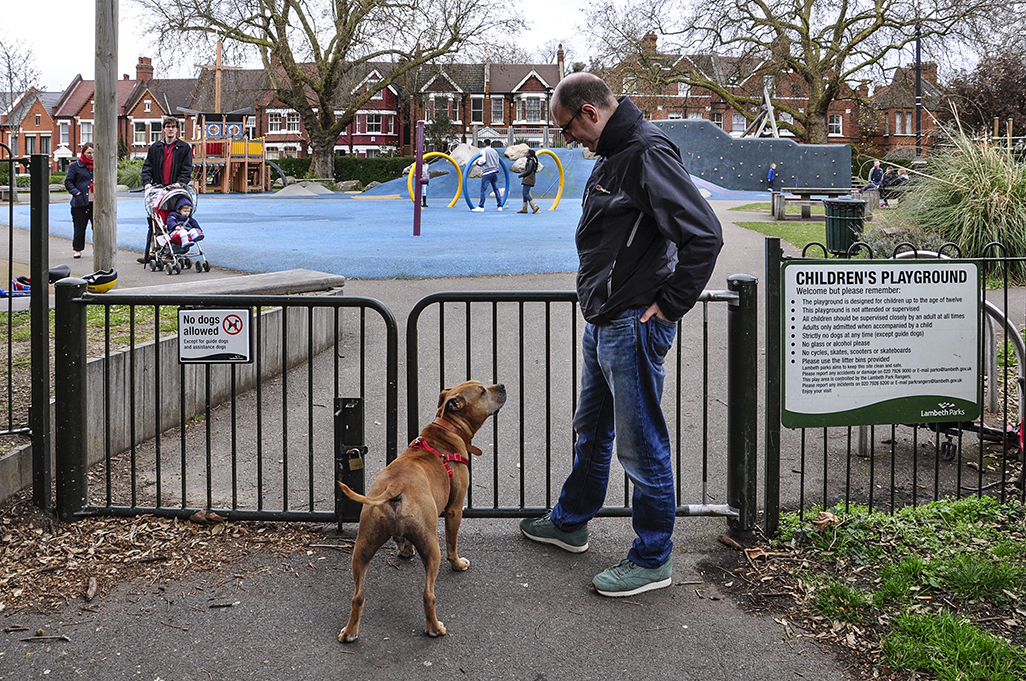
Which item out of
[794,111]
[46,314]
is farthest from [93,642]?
[794,111]

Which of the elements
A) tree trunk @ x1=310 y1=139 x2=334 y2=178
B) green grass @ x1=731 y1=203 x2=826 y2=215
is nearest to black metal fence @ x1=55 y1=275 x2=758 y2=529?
green grass @ x1=731 y1=203 x2=826 y2=215

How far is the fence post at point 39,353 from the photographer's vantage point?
4.75 meters

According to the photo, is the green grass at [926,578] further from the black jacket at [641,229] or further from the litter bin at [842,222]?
the litter bin at [842,222]

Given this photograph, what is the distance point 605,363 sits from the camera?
13.2ft

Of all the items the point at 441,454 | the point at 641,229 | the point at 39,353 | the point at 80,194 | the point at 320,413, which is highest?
the point at 80,194

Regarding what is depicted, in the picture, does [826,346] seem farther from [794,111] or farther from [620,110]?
[794,111]

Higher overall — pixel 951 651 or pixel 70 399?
pixel 70 399

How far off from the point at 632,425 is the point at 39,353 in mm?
2947

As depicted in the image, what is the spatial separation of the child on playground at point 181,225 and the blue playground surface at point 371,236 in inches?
38.4

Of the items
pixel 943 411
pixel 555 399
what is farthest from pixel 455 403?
pixel 555 399

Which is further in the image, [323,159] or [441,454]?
[323,159]

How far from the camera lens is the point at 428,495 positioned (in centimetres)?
379

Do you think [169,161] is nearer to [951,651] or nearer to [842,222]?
[842,222]

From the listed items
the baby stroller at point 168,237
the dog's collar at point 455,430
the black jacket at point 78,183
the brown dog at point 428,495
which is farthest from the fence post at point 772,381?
the black jacket at point 78,183
